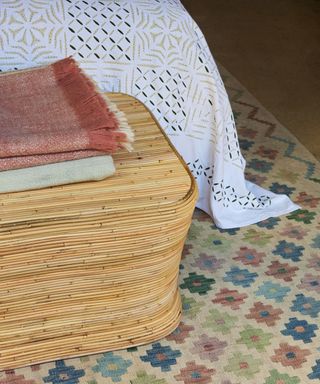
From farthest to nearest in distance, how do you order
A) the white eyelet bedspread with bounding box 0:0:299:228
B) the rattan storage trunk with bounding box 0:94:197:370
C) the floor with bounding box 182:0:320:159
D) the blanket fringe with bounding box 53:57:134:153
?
the floor with bounding box 182:0:320:159, the white eyelet bedspread with bounding box 0:0:299:228, the blanket fringe with bounding box 53:57:134:153, the rattan storage trunk with bounding box 0:94:197:370

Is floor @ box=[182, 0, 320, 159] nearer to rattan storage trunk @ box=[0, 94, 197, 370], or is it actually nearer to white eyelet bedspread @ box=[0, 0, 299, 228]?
white eyelet bedspread @ box=[0, 0, 299, 228]

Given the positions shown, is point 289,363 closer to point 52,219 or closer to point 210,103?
point 52,219

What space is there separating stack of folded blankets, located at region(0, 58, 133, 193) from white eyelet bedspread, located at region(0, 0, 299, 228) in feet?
0.55

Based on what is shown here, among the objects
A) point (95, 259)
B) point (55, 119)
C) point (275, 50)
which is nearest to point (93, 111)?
point (55, 119)

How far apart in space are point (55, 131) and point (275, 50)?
209cm

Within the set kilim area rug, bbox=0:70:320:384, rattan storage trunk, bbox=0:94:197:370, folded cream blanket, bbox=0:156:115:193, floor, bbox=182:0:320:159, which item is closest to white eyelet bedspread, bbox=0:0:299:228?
kilim area rug, bbox=0:70:320:384

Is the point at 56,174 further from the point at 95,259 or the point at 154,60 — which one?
the point at 154,60

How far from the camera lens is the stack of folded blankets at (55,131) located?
1360 mm

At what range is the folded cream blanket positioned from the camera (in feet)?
4.41

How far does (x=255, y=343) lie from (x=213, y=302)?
0.17m

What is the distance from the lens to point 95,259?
4.44 ft

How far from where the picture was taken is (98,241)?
4.36ft

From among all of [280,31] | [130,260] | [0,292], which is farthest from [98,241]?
[280,31]

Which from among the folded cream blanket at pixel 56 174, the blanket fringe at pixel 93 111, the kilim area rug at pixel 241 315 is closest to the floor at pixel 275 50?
the kilim area rug at pixel 241 315
